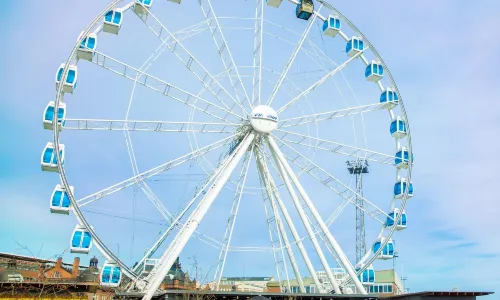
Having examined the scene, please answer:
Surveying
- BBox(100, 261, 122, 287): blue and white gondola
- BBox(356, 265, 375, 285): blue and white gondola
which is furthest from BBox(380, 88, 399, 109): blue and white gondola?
BBox(100, 261, 122, 287): blue and white gondola

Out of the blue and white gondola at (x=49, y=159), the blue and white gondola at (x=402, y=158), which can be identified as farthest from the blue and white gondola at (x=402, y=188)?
the blue and white gondola at (x=49, y=159)

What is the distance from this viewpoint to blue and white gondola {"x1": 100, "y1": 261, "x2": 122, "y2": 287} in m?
25.0

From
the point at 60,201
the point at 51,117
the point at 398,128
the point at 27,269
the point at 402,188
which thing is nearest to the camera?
the point at 60,201

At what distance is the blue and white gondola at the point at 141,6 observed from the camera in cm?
2962

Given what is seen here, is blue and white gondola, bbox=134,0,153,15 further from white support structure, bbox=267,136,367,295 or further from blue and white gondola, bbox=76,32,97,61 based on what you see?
white support structure, bbox=267,136,367,295

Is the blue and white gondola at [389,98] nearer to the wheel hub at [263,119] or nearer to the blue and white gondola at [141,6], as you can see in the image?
the wheel hub at [263,119]

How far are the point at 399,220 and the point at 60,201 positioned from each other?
2018 centimetres

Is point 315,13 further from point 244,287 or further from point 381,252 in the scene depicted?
point 244,287

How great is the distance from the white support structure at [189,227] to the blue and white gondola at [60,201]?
5181mm

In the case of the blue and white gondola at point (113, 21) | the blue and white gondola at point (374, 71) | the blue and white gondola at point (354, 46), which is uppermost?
the blue and white gondola at point (354, 46)

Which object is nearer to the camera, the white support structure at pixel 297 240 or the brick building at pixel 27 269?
the white support structure at pixel 297 240

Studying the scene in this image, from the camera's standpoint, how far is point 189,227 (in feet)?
89.3

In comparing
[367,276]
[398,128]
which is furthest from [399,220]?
[398,128]

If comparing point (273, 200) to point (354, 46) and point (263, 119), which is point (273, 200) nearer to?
point (263, 119)
